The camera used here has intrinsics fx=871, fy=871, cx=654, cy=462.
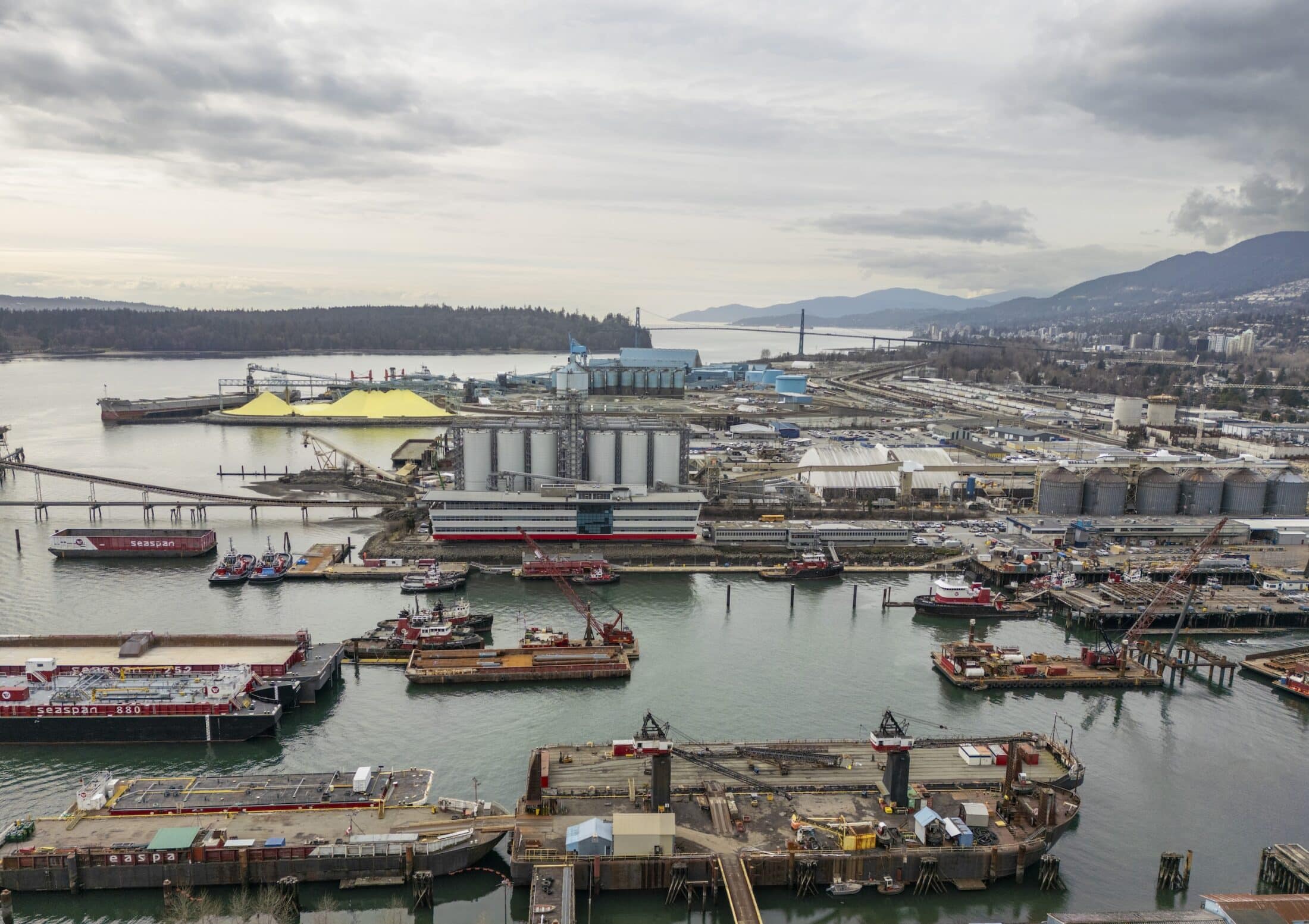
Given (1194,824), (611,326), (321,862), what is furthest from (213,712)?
(611,326)

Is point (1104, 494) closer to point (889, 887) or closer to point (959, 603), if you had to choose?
point (959, 603)

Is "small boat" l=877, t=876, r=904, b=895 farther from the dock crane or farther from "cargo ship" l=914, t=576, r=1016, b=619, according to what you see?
"cargo ship" l=914, t=576, r=1016, b=619

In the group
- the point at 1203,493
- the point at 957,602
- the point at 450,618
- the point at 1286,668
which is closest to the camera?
the point at 1286,668

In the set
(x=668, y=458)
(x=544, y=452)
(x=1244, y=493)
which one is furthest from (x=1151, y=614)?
(x=544, y=452)

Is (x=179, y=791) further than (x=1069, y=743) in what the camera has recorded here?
No

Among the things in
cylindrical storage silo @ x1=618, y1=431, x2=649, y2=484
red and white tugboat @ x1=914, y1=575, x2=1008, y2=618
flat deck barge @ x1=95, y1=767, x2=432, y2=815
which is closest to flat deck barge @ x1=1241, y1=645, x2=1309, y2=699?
red and white tugboat @ x1=914, y1=575, x2=1008, y2=618

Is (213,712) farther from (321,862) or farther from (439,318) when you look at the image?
(439,318)
